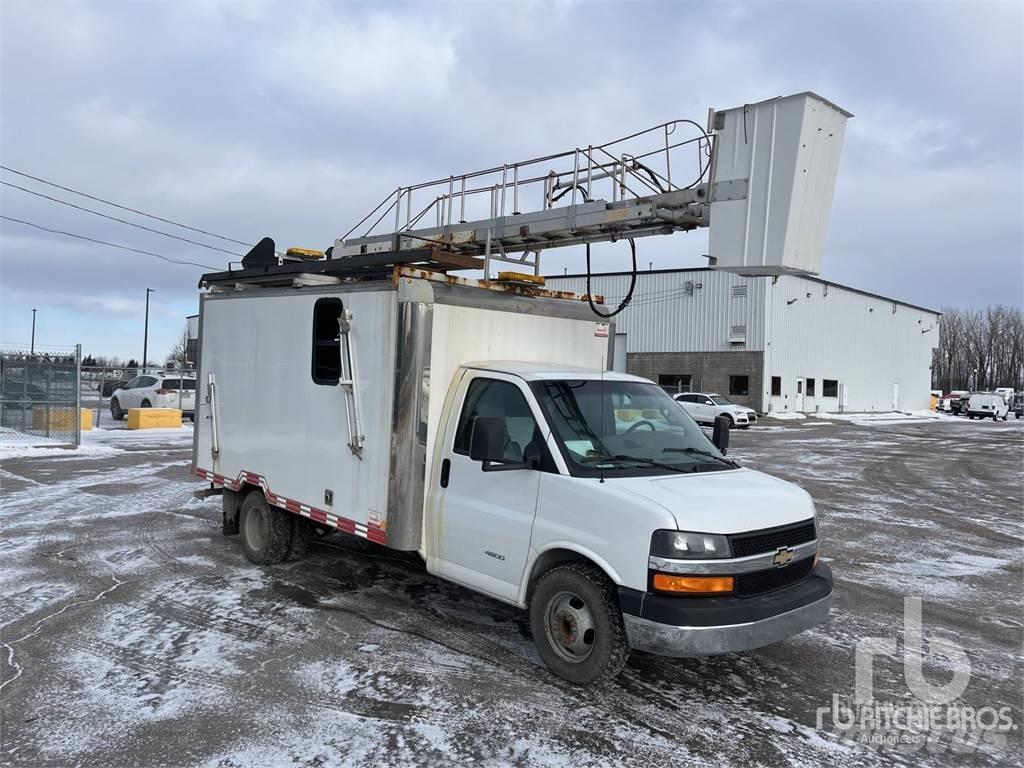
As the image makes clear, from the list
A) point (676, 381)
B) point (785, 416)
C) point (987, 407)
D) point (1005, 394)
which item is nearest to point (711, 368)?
point (676, 381)

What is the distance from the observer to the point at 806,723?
404 cm

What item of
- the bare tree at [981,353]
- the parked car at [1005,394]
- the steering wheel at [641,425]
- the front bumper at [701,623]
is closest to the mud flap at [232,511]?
the steering wheel at [641,425]

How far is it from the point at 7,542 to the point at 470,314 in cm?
589

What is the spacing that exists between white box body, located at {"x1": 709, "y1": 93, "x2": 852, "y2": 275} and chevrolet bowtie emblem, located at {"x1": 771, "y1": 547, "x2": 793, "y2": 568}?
7.86 ft

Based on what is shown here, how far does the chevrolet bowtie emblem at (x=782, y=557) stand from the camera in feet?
13.9

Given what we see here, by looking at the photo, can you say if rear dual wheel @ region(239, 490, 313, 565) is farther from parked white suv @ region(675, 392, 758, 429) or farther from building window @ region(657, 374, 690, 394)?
building window @ region(657, 374, 690, 394)

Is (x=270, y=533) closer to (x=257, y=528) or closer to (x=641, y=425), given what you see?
(x=257, y=528)

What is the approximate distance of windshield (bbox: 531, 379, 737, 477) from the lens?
4.64 meters

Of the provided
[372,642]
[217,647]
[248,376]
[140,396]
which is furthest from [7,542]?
[140,396]

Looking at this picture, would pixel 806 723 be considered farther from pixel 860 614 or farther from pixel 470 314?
pixel 470 314

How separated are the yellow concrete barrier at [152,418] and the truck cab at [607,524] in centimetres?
1916

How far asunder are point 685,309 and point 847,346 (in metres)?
12.9

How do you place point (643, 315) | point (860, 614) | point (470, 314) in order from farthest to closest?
1. point (643, 315)
2. point (860, 614)
3. point (470, 314)

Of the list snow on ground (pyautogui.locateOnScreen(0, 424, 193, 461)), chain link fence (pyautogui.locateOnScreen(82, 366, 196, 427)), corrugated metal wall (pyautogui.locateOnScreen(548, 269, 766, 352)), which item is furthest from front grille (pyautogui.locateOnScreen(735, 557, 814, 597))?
corrugated metal wall (pyautogui.locateOnScreen(548, 269, 766, 352))
